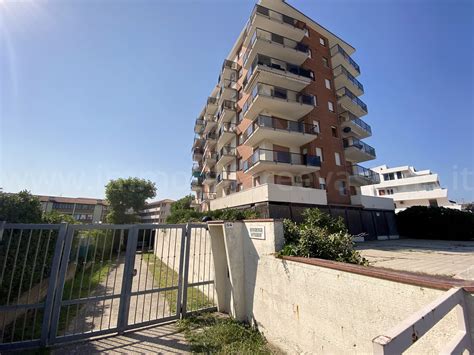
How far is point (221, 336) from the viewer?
5223mm

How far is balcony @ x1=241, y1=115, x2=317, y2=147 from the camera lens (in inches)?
707

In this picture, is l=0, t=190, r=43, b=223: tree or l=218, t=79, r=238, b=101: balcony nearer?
l=0, t=190, r=43, b=223: tree

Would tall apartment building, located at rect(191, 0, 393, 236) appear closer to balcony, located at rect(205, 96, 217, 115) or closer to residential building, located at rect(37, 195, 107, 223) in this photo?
balcony, located at rect(205, 96, 217, 115)

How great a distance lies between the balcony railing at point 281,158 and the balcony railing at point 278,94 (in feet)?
16.1

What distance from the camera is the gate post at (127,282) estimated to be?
562cm

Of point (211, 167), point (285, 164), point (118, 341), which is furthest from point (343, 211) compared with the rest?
point (211, 167)

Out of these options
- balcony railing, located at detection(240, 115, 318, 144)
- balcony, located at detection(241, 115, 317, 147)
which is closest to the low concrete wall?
balcony, located at detection(241, 115, 317, 147)

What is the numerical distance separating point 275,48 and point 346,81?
10411 mm

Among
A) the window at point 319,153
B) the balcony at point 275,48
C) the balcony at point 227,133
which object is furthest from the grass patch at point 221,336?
the balcony at point 275,48

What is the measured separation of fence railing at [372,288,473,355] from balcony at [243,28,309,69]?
21.8 m

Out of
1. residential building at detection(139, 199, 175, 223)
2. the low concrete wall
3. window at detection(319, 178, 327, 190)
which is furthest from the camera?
residential building at detection(139, 199, 175, 223)

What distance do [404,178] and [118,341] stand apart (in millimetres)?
56334

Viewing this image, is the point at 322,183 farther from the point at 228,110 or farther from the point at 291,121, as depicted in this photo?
the point at 228,110

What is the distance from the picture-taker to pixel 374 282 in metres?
3.27
